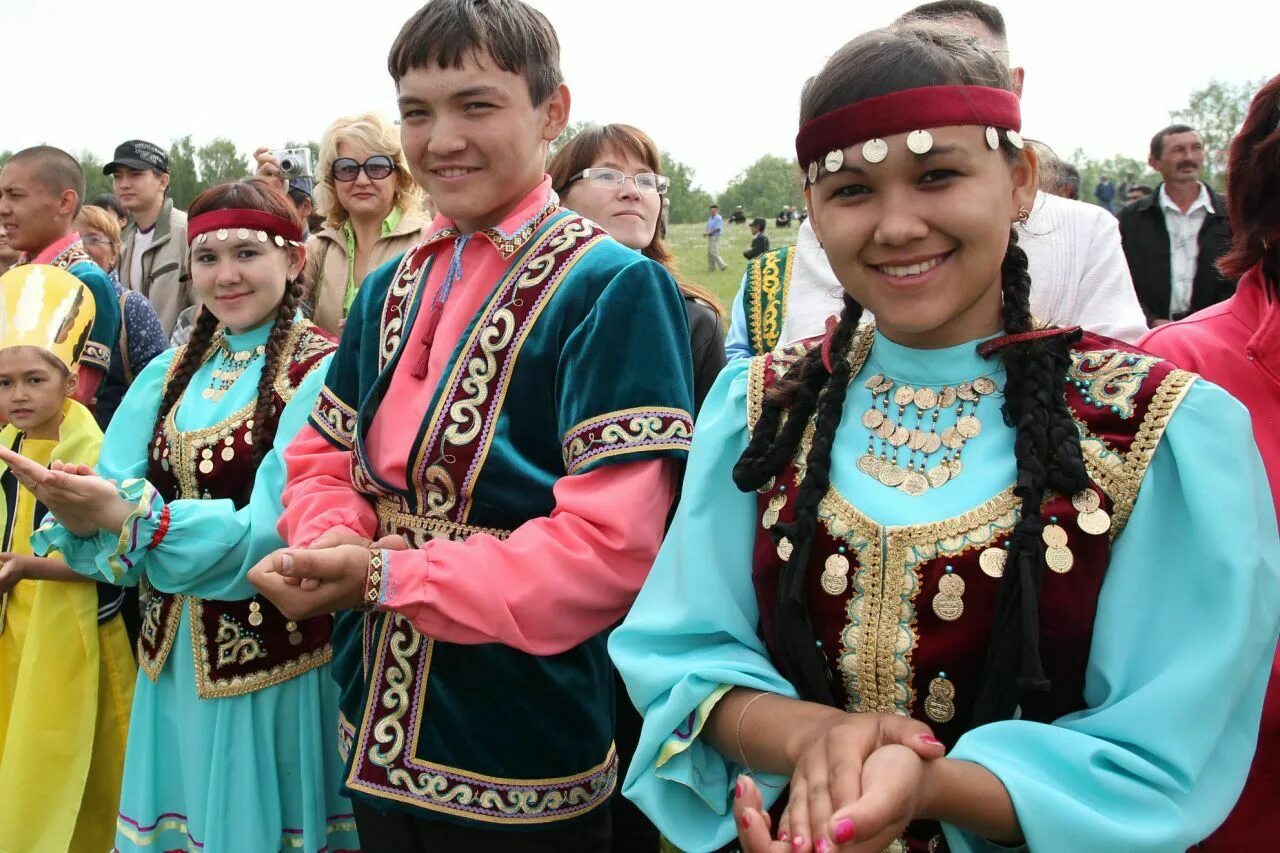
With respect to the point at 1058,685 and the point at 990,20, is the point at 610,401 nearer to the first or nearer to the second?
the point at 1058,685

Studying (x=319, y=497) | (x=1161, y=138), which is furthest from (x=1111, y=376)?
(x=1161, y=138)

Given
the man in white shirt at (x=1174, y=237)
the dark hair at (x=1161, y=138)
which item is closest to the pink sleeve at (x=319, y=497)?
the man in white shirt at (x=1174, y=237)

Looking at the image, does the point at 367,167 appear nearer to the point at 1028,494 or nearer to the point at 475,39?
the point at 475,39

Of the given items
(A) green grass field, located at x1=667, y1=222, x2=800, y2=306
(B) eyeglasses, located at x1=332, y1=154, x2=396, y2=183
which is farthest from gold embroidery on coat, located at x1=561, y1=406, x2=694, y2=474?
(A) green grass field, located at x1=667, y1=222, x2=800, y2=306

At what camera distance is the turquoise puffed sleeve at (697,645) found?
148cm

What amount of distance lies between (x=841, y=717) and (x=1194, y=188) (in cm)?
685

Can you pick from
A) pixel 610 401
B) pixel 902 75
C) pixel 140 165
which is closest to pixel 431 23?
pixel 610 401

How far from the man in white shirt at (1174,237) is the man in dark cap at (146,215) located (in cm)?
585

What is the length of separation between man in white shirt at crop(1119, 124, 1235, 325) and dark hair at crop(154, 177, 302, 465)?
18.3 feet

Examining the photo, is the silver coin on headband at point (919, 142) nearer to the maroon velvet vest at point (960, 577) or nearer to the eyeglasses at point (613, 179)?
the maroon velvet vest at point (960, 577)

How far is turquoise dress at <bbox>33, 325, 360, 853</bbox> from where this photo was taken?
2.63 m

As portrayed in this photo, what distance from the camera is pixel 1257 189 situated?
6.28 feet

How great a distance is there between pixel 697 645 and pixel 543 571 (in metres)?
0.37

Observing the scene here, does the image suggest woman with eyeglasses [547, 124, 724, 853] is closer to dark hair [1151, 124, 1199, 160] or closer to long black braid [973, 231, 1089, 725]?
long black braid [973, 231, 1089, 725]
